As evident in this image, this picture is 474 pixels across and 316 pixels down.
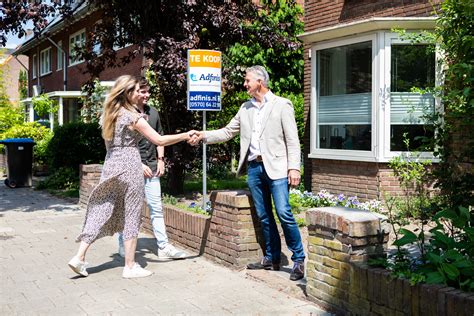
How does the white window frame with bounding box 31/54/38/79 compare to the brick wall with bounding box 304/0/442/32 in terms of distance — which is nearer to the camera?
the brick wall with bounding box 304/0/442/32

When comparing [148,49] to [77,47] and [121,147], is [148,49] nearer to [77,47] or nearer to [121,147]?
[77,47]

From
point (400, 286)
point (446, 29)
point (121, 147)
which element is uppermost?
point (446, 29)

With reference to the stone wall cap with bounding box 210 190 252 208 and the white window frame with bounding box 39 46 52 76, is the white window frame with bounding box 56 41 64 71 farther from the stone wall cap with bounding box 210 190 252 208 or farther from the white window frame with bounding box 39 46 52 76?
the stone wall cap with bounding box 210 190 252 208

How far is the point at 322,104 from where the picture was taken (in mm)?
11102

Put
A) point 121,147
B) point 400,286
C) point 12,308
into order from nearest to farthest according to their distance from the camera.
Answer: point 400,286 < point 12,308 < point 121,147

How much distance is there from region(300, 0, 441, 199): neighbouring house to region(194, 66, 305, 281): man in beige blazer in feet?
14.8

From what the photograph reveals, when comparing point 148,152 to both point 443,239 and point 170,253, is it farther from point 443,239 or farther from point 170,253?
point 443,239

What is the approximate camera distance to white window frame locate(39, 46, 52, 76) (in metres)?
32.5

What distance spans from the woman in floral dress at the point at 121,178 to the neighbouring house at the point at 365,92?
17.0 feet

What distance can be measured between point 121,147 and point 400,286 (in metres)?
3.06

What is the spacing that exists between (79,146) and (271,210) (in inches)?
409

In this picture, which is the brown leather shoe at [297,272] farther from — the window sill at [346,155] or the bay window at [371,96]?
the window sill at [346,155]

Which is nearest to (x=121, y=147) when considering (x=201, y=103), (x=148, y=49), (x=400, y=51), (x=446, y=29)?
(x=201, y=103)

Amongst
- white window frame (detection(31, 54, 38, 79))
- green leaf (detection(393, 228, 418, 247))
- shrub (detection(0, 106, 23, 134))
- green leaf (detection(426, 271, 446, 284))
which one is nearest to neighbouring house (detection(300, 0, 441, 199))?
green leaf (detection(393, 228, 418, 247))
